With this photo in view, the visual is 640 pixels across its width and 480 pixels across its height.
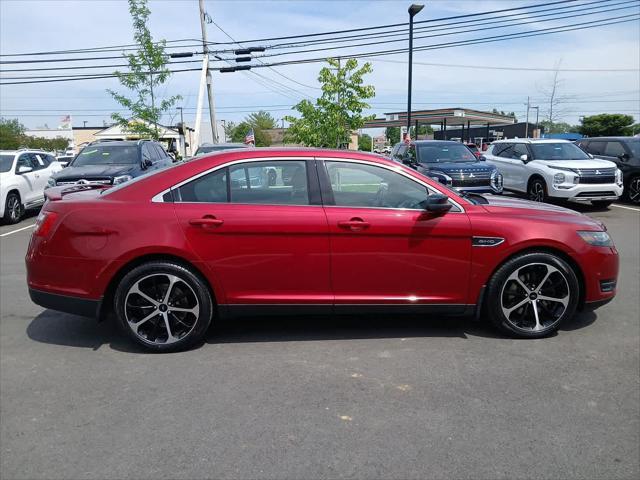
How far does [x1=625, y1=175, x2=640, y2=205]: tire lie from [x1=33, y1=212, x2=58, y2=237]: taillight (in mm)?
14690

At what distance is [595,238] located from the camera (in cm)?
443

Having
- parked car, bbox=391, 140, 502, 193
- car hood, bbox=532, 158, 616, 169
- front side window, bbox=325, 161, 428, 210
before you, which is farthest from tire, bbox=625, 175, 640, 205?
front side window, bbox=325, 161, 428, 210

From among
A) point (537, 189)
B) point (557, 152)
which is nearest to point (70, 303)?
point (537, 189)

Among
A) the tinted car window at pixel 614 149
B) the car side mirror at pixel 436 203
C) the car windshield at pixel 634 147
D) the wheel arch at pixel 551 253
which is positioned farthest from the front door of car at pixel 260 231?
the tinted car window at pixel 614 149

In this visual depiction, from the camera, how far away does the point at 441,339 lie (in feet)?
14.6

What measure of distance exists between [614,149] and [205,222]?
1461 centimetres

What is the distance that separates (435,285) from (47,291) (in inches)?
123

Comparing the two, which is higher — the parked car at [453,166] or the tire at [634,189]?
the parked car at [453,166]

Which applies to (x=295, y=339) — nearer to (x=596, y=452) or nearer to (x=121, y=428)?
(x=121, y=428)

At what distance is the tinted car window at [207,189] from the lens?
4.20 meters

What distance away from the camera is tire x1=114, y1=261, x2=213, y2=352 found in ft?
13.4

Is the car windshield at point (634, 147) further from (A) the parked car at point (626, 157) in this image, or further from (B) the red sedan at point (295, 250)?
(B) the red sedan at point (295, 250)

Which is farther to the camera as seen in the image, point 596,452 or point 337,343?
point 337,343

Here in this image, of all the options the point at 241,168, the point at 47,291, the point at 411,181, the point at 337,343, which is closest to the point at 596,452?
the point at 337,343
